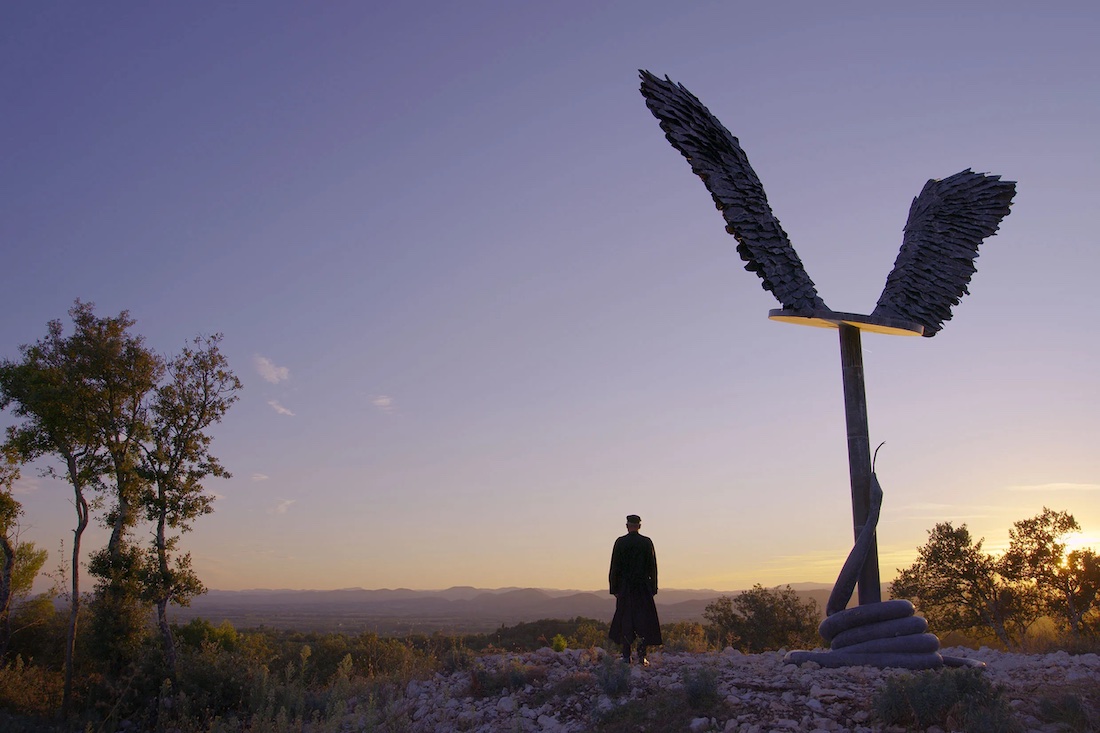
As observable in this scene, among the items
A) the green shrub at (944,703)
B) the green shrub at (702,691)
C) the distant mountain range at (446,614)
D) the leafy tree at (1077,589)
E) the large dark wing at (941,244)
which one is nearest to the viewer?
the green shrub at (944,703)

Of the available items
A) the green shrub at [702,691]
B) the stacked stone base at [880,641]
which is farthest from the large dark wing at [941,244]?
the green shrub at [702,691]

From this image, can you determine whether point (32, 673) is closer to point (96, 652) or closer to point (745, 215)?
point (96, 652)

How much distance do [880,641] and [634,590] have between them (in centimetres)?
323

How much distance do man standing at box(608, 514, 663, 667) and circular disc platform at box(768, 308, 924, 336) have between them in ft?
11.5

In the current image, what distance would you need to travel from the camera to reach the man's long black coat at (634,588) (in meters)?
10.2

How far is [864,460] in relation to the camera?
36.6 ft

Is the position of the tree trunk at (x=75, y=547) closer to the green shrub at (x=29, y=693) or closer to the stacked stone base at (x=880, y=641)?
the green shrub at (x=29, y=693)

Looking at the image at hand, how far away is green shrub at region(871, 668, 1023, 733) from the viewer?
6660 mm

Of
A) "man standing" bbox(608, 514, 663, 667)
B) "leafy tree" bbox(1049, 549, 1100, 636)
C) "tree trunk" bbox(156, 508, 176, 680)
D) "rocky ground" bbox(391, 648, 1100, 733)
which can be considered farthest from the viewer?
"leafy tree" bbox(1049, 549, 1100, 636)

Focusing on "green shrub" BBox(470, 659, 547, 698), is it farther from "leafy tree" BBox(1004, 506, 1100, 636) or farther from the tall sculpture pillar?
"leafy tree" BBox(1004, 506, 1100, 636)

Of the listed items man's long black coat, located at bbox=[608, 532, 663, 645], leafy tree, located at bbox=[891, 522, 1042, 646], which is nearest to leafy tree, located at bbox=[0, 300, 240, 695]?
man's long black coat, located at bbox=[608, 532, 663, 645]

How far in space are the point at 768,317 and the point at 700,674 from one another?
518 cm

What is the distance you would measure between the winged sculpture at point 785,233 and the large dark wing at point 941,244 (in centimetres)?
2

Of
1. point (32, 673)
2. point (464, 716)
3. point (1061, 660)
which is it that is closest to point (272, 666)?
point (32, 673)
